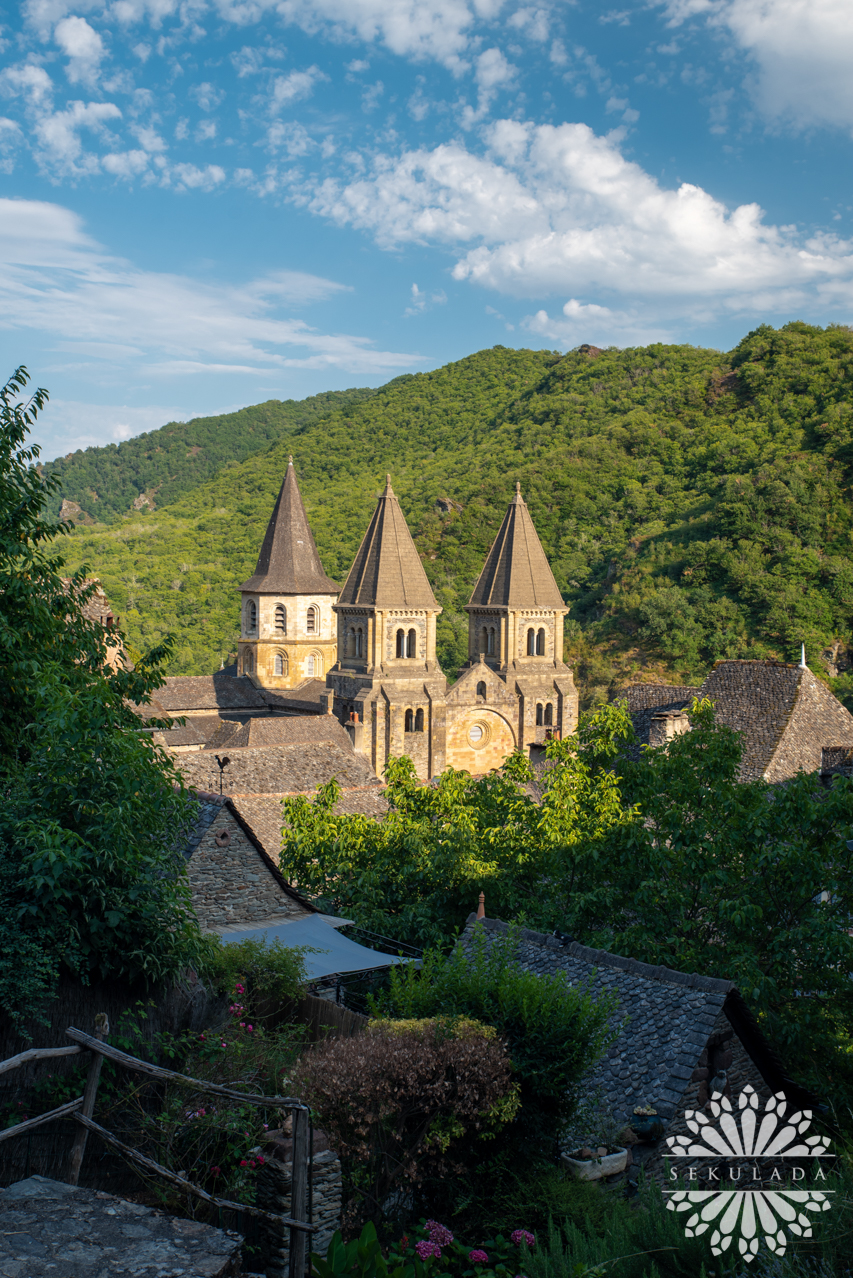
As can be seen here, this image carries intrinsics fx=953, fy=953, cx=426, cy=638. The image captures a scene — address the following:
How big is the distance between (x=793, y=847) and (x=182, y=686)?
36.4 m

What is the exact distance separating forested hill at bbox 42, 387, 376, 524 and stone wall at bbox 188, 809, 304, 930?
3957 inches

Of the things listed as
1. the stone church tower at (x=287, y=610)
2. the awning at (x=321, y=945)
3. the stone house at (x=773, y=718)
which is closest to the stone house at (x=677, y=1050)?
the awning at (x=321, y=945)

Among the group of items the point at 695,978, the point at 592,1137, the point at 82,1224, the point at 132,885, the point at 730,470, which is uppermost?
the point at 730,470

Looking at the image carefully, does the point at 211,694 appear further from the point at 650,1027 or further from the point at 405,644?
the point at 650,1027

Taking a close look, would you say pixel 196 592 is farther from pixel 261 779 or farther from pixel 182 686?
pixel 261 779

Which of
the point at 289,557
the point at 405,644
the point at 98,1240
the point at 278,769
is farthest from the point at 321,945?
the point at 289,557

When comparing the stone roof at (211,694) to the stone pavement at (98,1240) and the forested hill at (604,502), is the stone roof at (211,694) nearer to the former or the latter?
the forested hill at (604,502)

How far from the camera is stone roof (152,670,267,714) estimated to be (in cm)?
4344

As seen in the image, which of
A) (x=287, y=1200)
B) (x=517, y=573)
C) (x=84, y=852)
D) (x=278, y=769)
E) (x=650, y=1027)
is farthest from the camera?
(x=517, y=573)

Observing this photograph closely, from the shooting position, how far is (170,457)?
126 metres

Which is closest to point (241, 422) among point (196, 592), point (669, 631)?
point (196, 592)

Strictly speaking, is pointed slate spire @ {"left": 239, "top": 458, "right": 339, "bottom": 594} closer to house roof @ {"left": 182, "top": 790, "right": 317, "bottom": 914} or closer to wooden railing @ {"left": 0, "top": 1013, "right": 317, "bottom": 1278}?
house roof @ {"left": 182, "top": 790, "right": 317, "bottom": 914}

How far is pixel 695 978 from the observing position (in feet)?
31.1

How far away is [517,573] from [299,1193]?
1644 inches
